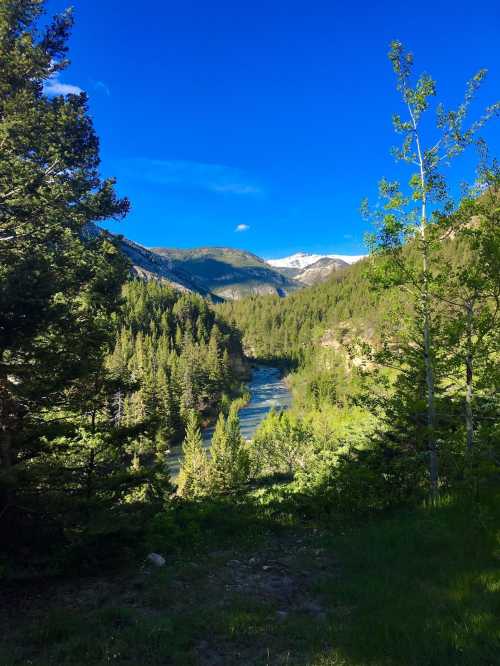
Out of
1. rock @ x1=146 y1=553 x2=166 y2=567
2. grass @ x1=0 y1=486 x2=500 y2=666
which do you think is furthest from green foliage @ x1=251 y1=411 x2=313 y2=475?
grass @ x1=0 y1=486 x2=500 y2=666

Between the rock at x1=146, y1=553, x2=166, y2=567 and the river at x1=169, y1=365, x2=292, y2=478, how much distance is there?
55.4 metres

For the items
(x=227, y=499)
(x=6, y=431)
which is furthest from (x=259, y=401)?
(x=6, y=431)

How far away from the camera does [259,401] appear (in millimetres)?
119875

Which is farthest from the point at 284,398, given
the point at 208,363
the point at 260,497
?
the point at 260,497

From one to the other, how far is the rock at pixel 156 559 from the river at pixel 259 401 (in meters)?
55.4

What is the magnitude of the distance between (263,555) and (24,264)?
288 inches

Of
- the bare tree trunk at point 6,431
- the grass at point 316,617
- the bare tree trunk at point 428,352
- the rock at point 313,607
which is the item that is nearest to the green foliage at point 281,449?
the bare tree trunk at point 428,352

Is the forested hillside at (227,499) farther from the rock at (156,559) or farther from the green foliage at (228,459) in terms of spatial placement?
the green foliage at (228,459)

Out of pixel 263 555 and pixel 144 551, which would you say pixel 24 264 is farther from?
pixel 263 555

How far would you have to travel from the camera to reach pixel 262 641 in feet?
15.3

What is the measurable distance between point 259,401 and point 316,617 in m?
116

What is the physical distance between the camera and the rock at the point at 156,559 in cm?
763

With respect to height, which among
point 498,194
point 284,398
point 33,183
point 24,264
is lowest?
point 284,398

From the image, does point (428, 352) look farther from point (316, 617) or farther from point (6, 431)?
point (6, 431)
